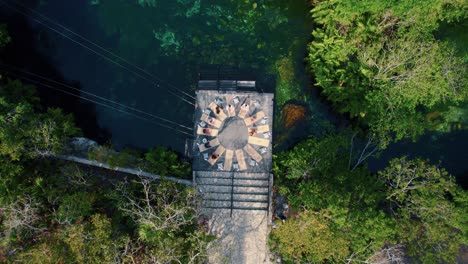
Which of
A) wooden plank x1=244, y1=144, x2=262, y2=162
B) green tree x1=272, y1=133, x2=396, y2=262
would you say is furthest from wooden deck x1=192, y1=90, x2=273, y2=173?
green tree x1=272, y1=133, x2=396, y2=262

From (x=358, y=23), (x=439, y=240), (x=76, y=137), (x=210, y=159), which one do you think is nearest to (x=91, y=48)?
(x=76, y=137)

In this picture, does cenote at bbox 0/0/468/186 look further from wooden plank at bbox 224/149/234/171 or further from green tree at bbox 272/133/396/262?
wooden plank at bbox 224/149/234/171

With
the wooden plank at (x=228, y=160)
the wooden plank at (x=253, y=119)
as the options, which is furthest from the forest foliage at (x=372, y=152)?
the wooden plank at (x=228, y=160)

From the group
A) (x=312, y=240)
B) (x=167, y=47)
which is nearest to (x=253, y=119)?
(x=167, y=47)

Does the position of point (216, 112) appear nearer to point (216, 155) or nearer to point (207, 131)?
point (207, 131)

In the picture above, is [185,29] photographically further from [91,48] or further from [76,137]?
[76,137]

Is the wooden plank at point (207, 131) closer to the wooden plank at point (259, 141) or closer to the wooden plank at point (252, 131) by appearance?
the wooden plank at point (252, 131)
